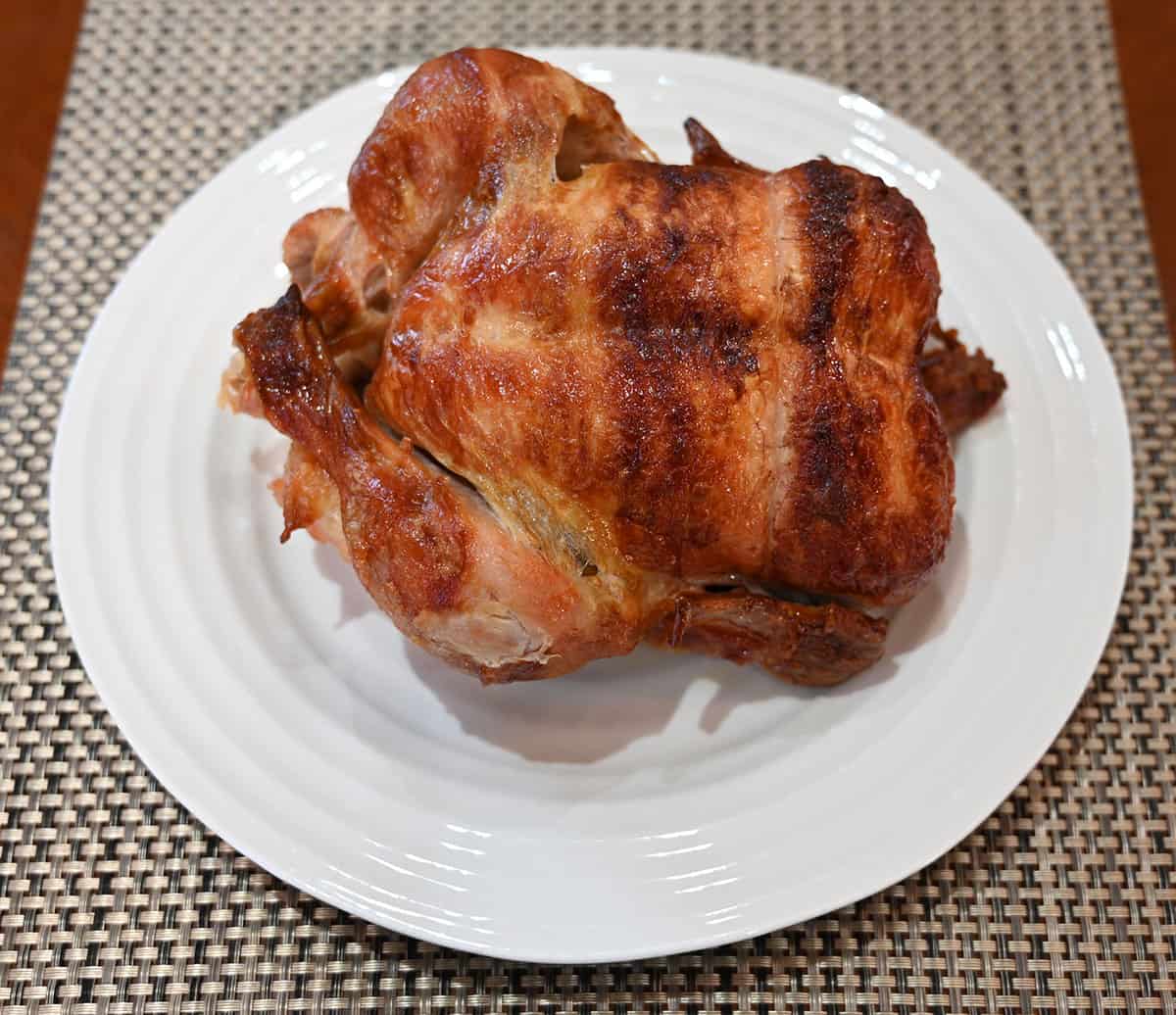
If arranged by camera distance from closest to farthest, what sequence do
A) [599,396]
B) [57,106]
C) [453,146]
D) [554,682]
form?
[599,396] < [453,146] < [554,682] < [57,106]

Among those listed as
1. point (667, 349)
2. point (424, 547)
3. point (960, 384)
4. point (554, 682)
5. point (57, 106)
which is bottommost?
point (554, 682)

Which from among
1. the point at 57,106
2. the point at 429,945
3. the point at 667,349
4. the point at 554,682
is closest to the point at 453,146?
the point at 667,349

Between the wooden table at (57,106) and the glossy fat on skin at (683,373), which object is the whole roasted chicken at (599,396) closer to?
the glossy fat on skin at (683,373)

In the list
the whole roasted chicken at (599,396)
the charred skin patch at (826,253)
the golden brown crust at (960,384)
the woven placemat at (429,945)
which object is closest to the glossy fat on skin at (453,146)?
the whole roasted chicken at (599,396)

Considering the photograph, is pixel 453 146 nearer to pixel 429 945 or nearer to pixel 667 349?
pixel 667 349

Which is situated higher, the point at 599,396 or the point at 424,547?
the point at 599,396
